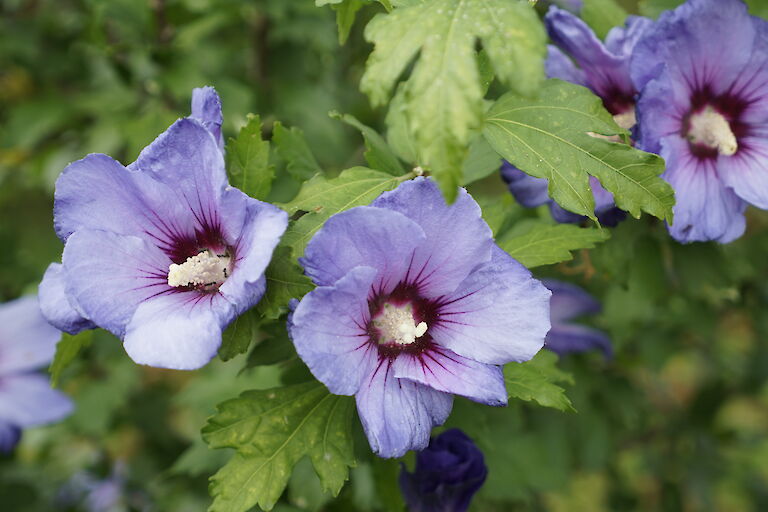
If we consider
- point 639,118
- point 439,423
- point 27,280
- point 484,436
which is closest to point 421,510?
point 484,436

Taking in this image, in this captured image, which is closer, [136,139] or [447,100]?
[447,100]

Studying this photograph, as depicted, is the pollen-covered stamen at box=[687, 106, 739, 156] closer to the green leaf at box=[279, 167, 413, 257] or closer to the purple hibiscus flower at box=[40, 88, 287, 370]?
the green leaf at box=[279, 167, 413, 257]


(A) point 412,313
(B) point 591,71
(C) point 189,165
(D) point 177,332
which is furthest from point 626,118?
(D) point 177,332

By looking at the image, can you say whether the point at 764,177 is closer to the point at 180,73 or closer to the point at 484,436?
the point at 484,436

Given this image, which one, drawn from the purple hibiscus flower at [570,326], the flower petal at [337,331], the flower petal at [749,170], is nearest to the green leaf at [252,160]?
the flower petal at [337,331]

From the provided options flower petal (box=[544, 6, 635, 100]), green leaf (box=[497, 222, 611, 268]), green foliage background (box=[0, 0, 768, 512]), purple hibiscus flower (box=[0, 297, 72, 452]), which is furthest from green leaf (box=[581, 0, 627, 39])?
purple hibiscus flower (box=[0, 297, 72, 452])

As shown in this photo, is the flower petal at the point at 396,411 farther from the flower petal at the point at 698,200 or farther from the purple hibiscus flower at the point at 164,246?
the flower petal at the point at 698,200

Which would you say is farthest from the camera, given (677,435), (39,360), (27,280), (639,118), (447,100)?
(677,435)
